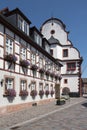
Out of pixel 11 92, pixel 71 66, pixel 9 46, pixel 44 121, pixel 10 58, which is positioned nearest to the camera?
pixel 44 121

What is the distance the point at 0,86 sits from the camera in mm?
16766

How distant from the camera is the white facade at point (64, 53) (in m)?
46.4

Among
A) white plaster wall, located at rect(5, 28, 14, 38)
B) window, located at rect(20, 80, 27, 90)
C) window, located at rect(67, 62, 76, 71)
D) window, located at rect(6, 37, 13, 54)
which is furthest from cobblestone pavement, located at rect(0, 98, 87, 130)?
window, located at rect(67, 62, 76, 71)

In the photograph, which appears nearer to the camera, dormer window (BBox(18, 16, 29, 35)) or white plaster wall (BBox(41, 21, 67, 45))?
dormer window (BBox(18, 16, 29, 35))

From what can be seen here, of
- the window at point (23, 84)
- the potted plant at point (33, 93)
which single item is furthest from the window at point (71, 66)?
the window at point (23, 84)

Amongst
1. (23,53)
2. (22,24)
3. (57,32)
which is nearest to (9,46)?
(23,53)

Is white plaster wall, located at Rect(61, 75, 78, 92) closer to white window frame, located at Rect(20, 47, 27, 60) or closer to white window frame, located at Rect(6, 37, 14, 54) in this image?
white window frame, located at Rect(20, 47, 27, 60)

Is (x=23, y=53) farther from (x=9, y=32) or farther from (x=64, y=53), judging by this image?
(x=64, y=53)

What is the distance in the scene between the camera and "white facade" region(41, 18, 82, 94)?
152 ft

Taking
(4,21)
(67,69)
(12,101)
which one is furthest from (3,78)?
(67,69)

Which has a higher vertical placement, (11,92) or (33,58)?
(33,58)

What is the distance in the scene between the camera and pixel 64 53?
157 ft

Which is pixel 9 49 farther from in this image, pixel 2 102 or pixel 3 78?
pixel 2 102

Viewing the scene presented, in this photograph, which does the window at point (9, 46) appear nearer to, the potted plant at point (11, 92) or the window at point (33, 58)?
the potted plant at point (11, 92)
